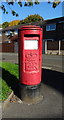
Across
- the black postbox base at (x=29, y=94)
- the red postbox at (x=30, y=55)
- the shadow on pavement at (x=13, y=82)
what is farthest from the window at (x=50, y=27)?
the black postbox base at (x=29, y=94)

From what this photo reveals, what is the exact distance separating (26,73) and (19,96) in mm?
870

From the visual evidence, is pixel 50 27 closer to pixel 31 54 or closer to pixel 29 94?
pixel 31 54

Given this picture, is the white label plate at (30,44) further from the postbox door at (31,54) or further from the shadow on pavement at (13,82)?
the shadow on pavement at (13,82)

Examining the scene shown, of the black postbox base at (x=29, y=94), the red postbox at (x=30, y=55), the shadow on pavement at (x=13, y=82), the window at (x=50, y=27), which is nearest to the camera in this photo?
the red postbox at (x=30, y=55)

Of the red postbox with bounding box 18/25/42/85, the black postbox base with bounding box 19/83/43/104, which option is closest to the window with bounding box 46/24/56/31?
the red postbox with bounding box 18/25/42/85

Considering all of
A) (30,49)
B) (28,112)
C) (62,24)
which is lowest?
A: (28,112)

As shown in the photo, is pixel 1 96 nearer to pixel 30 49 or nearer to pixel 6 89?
pixel 6 89

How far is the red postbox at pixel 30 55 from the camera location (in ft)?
13.7

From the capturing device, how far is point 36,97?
14.3 ft

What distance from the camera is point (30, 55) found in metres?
4.22

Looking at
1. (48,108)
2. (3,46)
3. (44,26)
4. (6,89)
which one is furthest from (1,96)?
(3,46)

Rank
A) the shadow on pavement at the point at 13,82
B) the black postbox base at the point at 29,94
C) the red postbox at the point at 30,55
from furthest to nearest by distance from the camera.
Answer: the shadow on pavement at the point at 13,82, the black postbox base at the point at 29,94, the red postbox at the point at 30,55

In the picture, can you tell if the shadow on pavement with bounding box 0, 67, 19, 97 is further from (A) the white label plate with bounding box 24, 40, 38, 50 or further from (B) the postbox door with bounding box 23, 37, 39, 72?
(A) the white label plate with bounding box 24, 40, 38, 50

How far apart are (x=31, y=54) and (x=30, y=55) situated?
0.14 ft
